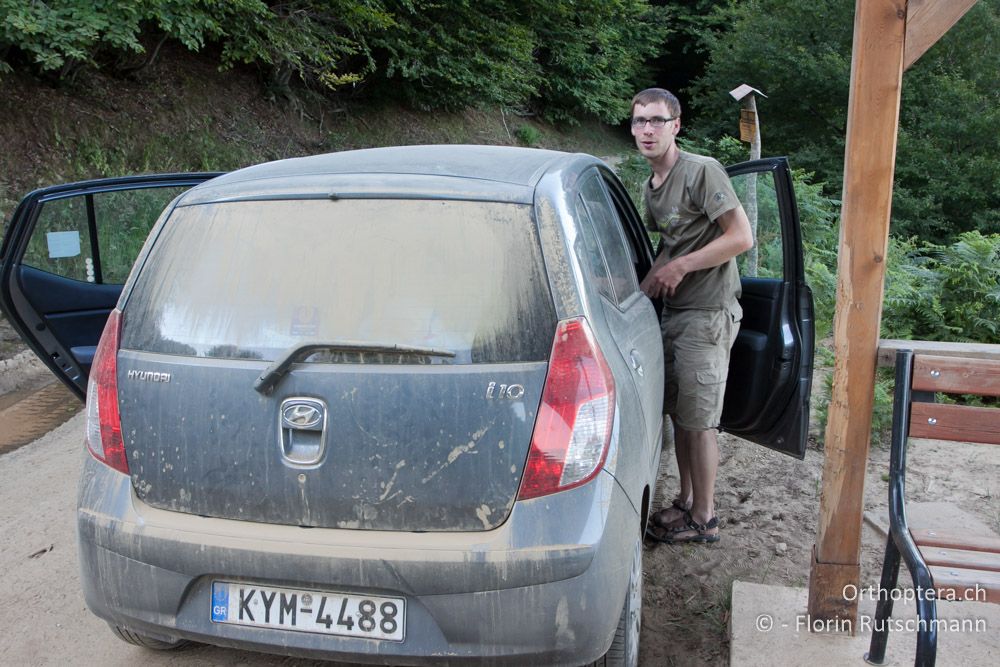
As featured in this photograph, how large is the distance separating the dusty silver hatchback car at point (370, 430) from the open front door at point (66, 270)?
1831 millimetres

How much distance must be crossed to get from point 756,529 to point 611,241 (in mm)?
1730

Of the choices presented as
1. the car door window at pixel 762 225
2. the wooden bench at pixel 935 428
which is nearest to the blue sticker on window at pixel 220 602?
the wooden bench at pixel 935 428

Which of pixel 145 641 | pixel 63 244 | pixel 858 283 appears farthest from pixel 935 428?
pixel 63 244

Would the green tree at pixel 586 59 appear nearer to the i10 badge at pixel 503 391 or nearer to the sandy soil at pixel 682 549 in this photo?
the sandy soil at pixel 682 549

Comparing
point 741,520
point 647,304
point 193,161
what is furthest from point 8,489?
point 193,161

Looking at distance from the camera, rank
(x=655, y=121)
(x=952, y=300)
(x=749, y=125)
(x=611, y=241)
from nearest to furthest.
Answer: (x=611, y=241) → (x=655, y=121) → (x=749, y=125) → (x=952, y=300)

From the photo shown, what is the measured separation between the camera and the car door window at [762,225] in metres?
3.88

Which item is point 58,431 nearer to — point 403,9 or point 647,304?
point 647,304

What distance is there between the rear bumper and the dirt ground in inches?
42.3

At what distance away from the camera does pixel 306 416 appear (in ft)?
7.22

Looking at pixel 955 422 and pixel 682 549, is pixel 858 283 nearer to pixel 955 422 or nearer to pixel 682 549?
pixel 955 422

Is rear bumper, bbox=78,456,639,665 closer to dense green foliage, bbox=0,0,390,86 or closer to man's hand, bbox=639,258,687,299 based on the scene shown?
man's hand, bbox=639,258,687,299

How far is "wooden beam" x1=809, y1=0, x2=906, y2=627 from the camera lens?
2.55 metres

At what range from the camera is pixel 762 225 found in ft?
13.5
